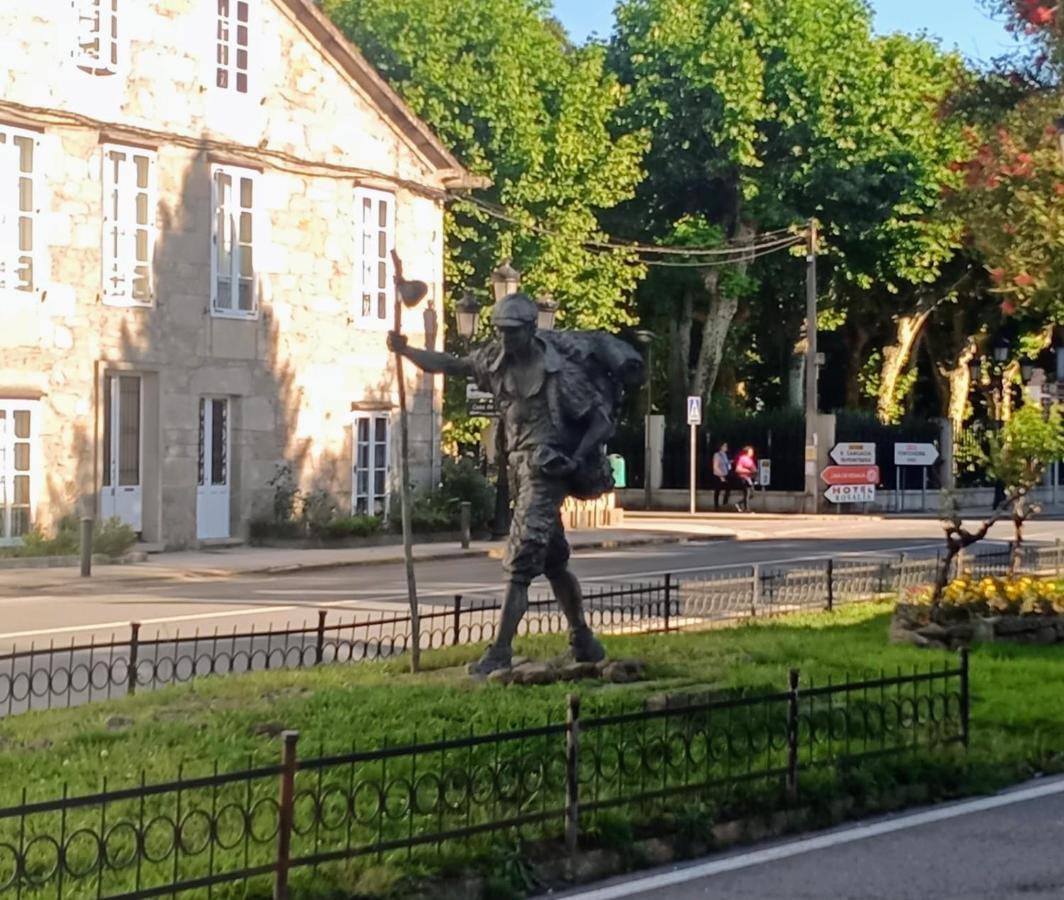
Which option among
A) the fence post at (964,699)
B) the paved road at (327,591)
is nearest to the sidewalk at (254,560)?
the paved road at (327,591)

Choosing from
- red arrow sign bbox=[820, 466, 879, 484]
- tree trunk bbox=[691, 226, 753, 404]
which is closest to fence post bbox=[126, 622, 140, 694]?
red arrow sign bbox=[820, 466, 879, 484]

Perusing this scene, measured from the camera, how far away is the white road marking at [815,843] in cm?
812

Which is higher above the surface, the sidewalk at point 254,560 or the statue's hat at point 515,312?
the statue's hat at point 515,312

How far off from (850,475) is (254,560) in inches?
837

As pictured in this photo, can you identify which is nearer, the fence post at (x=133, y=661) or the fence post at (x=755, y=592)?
the fence post at (x=133, y=661)

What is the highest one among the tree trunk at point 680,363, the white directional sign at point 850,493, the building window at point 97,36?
the building window at point 97,36

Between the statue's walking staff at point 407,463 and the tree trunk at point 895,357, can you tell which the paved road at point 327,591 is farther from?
the tree trunk at point 895,357

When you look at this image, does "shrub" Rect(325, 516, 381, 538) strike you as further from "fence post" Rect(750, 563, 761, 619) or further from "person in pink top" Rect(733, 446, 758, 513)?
"person in pink top" Rect(733, 446, 758, 513)

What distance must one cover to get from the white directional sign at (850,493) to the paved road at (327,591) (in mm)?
10109

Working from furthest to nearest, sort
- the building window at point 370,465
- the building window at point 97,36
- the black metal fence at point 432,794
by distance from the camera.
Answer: the building window at point 370,465 < the building window at point 97,36 < the black metal fence at point 432,794

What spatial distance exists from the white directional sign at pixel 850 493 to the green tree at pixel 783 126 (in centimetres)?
534

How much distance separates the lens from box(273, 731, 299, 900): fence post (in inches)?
282

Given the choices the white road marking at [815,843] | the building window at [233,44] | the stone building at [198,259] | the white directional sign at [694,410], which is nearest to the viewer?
the white road marking at [815,843]

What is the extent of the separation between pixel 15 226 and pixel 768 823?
21.1m
